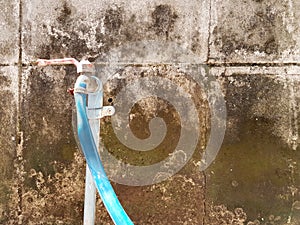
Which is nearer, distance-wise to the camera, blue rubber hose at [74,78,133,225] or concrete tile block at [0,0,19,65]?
blue rubber hose at [74,78,133,225]

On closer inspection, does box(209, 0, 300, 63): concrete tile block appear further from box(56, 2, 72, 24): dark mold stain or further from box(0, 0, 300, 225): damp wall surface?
box(56, 2, 72, 24): dark mold stain

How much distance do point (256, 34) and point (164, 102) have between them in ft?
1.95

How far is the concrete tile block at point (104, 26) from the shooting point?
238 centimetres

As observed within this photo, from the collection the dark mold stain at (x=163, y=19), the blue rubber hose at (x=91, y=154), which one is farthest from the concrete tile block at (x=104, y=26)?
the blue rubber hose at (x=91, y=154)

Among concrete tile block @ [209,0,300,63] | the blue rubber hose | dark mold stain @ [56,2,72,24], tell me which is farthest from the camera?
dark mold stain @ [56,2,72,24]

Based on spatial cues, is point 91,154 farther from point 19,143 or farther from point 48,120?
point 19,143

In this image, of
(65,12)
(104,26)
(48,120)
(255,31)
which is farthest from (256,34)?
(48,120)

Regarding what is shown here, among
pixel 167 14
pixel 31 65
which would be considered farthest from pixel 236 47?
pixel 31 65

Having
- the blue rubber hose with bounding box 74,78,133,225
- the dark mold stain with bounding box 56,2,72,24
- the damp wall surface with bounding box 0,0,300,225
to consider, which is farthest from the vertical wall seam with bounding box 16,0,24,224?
the blue rubber hose with bounding box 74,78,133,225

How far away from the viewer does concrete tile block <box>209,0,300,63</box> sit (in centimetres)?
232

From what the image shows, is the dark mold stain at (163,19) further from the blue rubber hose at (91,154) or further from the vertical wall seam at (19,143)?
the vertical wall seam at (19,143)

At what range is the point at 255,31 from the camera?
7.67ft

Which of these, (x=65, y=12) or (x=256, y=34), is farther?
(x=65, y=12)

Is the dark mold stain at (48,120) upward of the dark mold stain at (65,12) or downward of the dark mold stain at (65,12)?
downward
